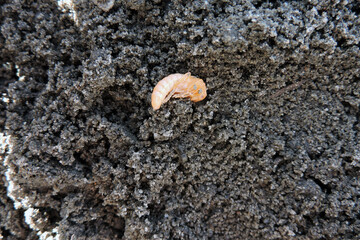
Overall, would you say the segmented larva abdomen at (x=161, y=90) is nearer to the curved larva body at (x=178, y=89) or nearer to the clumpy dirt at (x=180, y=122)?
the curved larva body at (x=178, y=89)

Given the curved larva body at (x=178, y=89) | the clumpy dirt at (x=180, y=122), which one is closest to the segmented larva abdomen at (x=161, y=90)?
the curved larva body at (x=178, y=89)

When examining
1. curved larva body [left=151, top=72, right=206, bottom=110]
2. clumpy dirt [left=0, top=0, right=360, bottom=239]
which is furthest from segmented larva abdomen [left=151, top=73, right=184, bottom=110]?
clumpy dirt [left=0, top=0, right=360, bottom=239]

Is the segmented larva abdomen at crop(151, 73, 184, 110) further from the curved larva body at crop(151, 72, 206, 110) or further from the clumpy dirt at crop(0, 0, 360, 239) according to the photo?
the clumpy dirt at crop(0, 0, 360, 239)

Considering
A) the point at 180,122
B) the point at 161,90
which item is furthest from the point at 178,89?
the point at 180,122

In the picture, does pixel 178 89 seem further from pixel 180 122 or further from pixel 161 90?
pixel 180 122
